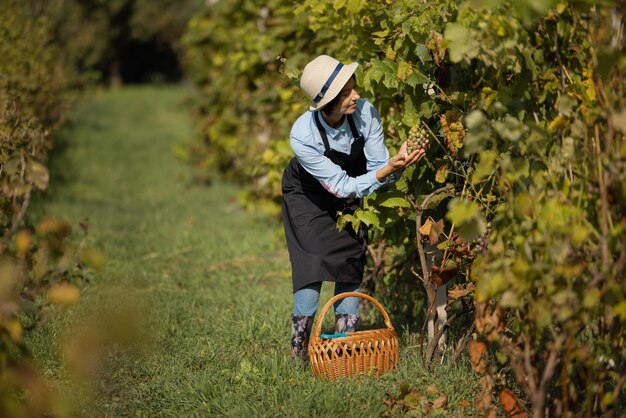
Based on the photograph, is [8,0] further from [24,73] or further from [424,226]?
A: [424,226]

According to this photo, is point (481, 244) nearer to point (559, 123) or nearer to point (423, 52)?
point (559, 123)

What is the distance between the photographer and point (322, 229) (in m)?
4.34

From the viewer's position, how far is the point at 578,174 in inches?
123

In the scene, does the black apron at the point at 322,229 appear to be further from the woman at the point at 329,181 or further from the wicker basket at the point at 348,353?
the wicker basket at the point at 348,353

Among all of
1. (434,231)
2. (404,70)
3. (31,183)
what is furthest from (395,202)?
(31,183)

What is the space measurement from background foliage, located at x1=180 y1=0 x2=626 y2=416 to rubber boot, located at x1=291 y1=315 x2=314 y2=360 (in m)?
0.64

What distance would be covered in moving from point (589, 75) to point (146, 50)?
124 ft

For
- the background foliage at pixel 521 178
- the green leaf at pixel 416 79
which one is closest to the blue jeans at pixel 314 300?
A: the background foliage at pixel 521 178

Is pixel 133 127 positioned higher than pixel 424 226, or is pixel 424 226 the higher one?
pixel 424 226

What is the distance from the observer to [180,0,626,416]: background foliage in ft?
9.77

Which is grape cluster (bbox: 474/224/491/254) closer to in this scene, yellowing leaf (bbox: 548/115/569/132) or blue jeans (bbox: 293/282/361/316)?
yellowing leaf (bbox: 548/115/569/132)

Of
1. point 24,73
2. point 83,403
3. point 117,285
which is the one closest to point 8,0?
point 24,73

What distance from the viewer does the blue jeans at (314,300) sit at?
14.3 ft

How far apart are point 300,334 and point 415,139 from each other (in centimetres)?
122
